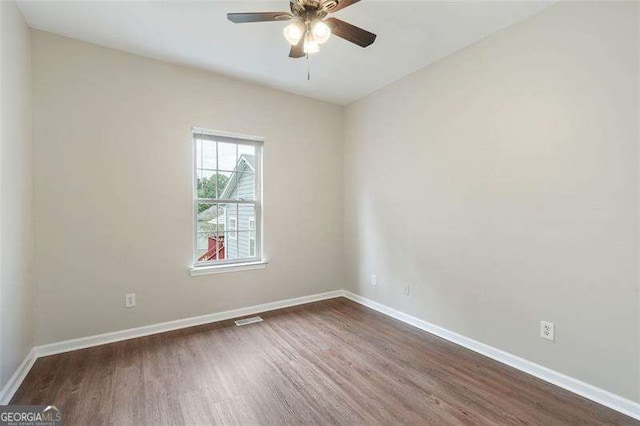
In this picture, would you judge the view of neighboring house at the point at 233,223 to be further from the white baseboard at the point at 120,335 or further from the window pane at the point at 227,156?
the white baseboard at the point at 120,335

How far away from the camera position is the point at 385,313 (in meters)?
3.61

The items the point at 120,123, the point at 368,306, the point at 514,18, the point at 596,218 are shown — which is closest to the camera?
the point at 596,218

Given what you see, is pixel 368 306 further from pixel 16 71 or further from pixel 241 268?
pixel 16 71

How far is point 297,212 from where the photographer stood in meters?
3.95

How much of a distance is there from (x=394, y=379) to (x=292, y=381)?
2.49 feet

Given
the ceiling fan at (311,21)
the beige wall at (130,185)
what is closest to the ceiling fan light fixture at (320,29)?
the ceiling fan at (311,21)

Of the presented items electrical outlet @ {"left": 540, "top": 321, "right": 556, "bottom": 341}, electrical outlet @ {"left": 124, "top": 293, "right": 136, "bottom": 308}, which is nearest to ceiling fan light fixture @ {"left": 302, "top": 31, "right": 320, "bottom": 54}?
electrical outlet @ {"left": 540, "top": 321, "right": 556, "bottom": 341}

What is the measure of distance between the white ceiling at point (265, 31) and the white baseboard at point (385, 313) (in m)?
2.67

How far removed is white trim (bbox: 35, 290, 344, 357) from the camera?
2.59 m

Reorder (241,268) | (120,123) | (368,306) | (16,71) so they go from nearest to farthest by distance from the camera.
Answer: (16,71) → (120,123) → (241,268) → (368,306)

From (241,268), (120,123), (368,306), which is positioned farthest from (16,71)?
(368,306)

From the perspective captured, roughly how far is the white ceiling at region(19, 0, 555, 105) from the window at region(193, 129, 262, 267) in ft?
2.67

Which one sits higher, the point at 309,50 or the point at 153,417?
the point at 309,50

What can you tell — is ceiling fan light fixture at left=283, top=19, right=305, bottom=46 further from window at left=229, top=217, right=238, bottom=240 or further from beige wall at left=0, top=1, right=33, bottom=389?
window at left=229, top=217, right=238, bottom=240
